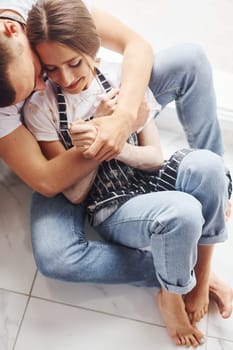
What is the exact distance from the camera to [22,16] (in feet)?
2.79

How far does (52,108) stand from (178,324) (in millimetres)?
546

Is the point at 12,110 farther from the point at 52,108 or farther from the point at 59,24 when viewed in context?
the point at 59,24

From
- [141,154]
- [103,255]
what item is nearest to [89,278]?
[103,255]

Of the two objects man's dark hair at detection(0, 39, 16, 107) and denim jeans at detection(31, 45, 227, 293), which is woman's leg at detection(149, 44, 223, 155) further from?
man's dark hair at detection(0, 39, 16, 107)

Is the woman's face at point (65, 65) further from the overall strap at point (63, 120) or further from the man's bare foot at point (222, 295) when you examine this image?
the man's bare foot at point (222, 295)

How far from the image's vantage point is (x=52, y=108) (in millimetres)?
934

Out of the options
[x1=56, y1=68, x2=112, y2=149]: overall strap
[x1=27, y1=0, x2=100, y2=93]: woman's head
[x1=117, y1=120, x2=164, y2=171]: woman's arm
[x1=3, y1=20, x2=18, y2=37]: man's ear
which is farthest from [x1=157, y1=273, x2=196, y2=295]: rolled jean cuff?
[x1=3, y1=20, x2=18, y2=37]: man's ear

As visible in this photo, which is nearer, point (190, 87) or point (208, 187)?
point (208, 187)

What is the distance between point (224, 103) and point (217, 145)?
177 mm

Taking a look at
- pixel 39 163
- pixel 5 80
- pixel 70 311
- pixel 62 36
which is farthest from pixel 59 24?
pixel 70 311

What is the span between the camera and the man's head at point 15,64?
77 centimetres

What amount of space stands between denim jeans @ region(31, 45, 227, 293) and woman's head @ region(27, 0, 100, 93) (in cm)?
25

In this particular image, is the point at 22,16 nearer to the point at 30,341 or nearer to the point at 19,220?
the point at 19,220

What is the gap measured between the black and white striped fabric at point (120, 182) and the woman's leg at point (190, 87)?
0.13 meters
